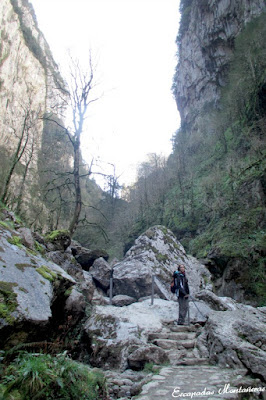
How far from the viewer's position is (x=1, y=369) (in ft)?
8.52

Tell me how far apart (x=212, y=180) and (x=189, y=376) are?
1628cm

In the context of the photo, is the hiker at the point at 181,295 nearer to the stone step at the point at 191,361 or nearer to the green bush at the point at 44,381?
the stone step at the point at 191,361

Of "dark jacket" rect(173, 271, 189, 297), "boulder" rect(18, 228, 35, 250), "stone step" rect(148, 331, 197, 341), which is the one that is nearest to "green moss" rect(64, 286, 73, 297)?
"boulder" rect(18, 228, 35, 250)

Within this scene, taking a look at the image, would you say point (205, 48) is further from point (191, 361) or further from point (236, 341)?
point (191, 361)

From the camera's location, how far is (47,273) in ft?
16.3

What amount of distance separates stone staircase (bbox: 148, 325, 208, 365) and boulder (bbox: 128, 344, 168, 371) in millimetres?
248

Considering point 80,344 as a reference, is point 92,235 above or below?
above

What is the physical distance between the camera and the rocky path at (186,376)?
10.9 feet

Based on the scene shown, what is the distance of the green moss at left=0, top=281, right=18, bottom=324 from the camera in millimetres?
3391

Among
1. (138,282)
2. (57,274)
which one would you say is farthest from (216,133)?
(57,274)

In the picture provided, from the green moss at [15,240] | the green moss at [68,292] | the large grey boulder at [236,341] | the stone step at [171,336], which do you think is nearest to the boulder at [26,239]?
the green moss at [15,240]

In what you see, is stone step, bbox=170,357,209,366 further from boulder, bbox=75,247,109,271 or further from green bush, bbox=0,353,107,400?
boulder, bbox=75,247,109,271

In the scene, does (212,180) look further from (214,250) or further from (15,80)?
(15,80)

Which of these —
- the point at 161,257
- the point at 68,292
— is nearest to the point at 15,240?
the point at 68,292
